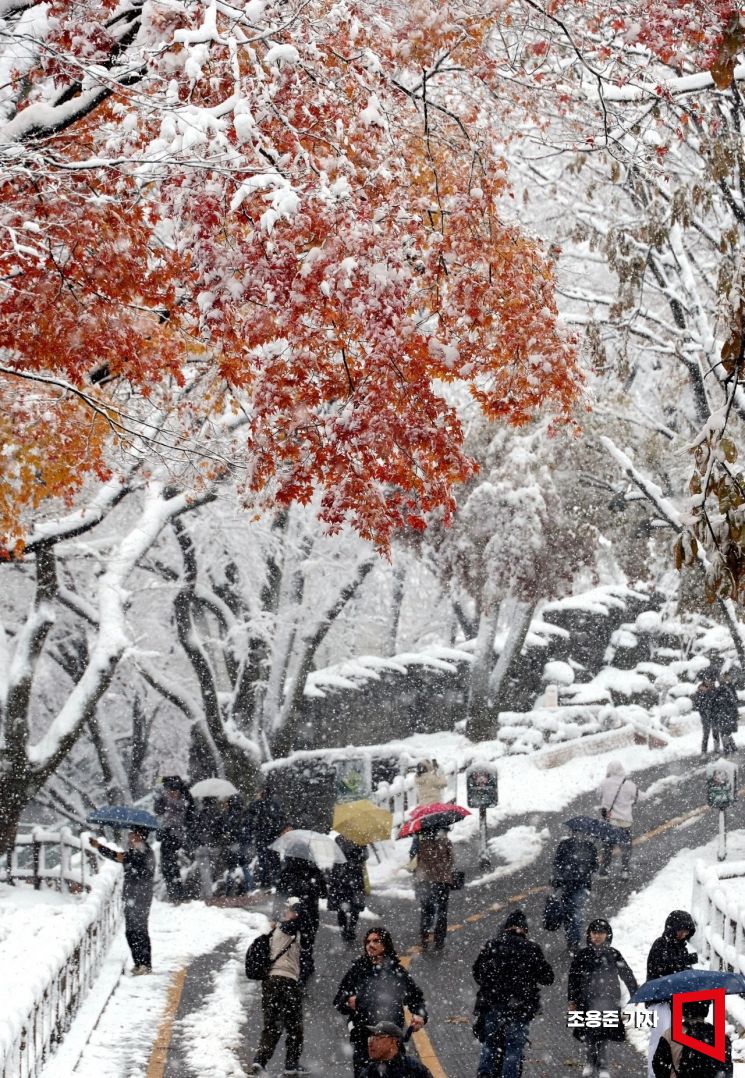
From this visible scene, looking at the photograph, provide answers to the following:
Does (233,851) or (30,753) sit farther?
(233,851)

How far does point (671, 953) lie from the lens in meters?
8.32

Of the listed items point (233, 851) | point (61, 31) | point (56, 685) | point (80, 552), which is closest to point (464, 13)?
point (61, 31)

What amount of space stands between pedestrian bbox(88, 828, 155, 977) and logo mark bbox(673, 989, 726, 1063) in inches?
275

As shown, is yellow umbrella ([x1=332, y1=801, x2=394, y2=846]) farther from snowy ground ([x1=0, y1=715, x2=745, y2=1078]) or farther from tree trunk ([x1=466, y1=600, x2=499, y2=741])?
tree trunk ([x1=466, y1=600, x2=499, y2=741])

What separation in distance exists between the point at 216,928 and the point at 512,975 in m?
7.71

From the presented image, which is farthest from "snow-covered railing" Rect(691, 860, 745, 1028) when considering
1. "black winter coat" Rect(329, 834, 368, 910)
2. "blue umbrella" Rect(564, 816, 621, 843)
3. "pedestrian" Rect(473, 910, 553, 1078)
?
"black winter coat" Rect(329, 834, 368, 910)

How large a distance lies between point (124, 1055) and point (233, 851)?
787cm

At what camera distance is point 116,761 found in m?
28.1

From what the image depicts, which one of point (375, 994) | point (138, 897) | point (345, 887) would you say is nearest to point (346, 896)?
point (345, 887)

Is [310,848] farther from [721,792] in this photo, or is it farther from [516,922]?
[721,792]

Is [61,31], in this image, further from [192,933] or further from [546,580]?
[546,580]

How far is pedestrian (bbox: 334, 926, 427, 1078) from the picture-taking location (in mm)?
7262

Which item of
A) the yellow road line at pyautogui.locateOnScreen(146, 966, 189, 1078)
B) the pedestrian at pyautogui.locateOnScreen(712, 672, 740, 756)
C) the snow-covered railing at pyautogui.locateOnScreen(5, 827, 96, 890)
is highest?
the pedestrian at pyautogui.locateOnScreen(712, 672, 740, 756)

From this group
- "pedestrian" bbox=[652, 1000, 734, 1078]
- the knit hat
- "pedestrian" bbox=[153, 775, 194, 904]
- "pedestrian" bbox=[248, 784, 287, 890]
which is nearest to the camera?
"pedestrian" bbox=[652, 1000, 734, 1078]
